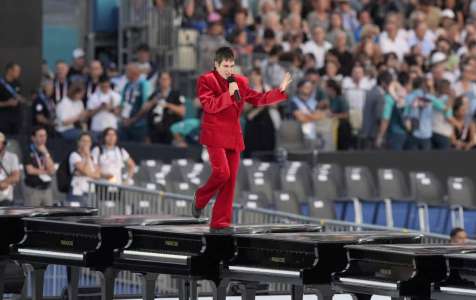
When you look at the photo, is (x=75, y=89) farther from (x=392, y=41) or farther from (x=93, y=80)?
(x=392, y=41)

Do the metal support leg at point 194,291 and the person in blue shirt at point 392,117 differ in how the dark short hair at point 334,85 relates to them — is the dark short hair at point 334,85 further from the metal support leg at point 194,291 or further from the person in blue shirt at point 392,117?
the metal support leg at point 194,291

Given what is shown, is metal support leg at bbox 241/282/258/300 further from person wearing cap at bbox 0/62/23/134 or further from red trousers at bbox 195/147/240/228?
person wearing cap at bbox 0/62/23/134

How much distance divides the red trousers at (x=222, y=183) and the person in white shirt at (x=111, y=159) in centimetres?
783

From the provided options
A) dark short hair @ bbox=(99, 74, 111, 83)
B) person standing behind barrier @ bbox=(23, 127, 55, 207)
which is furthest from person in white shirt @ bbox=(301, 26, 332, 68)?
person standing behind barrier @ bbox=(23, 127, 55, 207)

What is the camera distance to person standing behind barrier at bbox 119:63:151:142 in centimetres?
2773

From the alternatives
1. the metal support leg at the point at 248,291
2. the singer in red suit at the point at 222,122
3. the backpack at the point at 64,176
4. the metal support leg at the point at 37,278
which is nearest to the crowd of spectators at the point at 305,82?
the backpack at the point at 64,176

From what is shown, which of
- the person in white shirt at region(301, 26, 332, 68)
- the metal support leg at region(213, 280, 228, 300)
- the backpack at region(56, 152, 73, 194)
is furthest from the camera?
the person in white shirt at region(301, 26, 332, 68)

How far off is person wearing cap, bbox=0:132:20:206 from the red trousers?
640 centimetres

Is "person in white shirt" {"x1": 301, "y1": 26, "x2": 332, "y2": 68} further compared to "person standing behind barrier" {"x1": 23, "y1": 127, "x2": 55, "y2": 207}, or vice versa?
"person in white shirt" {"x1": 301, "y1": 26, "x2": 332, "y2": 68}

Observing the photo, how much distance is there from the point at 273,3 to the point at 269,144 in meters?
5.55

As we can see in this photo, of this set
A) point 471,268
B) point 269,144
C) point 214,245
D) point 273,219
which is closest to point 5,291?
point 214,245

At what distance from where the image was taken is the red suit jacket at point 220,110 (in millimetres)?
15570

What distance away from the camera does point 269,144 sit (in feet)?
90.9

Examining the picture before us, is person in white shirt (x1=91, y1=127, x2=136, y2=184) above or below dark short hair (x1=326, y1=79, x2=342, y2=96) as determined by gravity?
below
